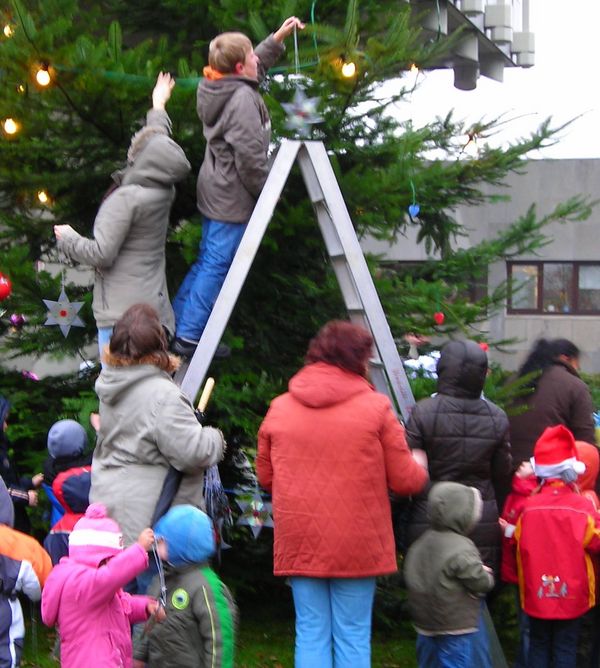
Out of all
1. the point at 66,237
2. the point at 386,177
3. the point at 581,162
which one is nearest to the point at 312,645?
the point at 66,237

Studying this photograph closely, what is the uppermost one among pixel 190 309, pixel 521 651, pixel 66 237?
pixel 66 237

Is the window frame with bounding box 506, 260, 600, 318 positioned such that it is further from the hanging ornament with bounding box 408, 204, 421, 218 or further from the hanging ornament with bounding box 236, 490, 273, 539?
the hanging ornament with bounding box 236, 490, 273, 539

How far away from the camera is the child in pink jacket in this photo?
3.79 meters

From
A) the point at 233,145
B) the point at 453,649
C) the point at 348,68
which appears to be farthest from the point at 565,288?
the point at 453,649

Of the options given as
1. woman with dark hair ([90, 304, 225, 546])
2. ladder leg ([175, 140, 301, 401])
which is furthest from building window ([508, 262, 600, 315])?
woman with dark hair ([90, 304, 225, 546])

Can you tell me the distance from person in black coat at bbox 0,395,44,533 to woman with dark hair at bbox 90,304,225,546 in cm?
133

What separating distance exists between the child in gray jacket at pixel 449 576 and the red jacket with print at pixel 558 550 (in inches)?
19.9

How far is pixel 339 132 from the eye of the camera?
630 centimetres

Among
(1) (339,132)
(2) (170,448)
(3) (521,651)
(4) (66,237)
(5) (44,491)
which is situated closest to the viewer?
(2) (170,448)

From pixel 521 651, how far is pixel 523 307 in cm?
2058

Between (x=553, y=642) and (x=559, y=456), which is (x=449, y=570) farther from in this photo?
(x=553, y=642)

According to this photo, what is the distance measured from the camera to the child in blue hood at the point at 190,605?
3.96m

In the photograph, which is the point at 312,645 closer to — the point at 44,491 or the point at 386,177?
the point at 44,491

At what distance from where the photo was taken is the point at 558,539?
493cm
